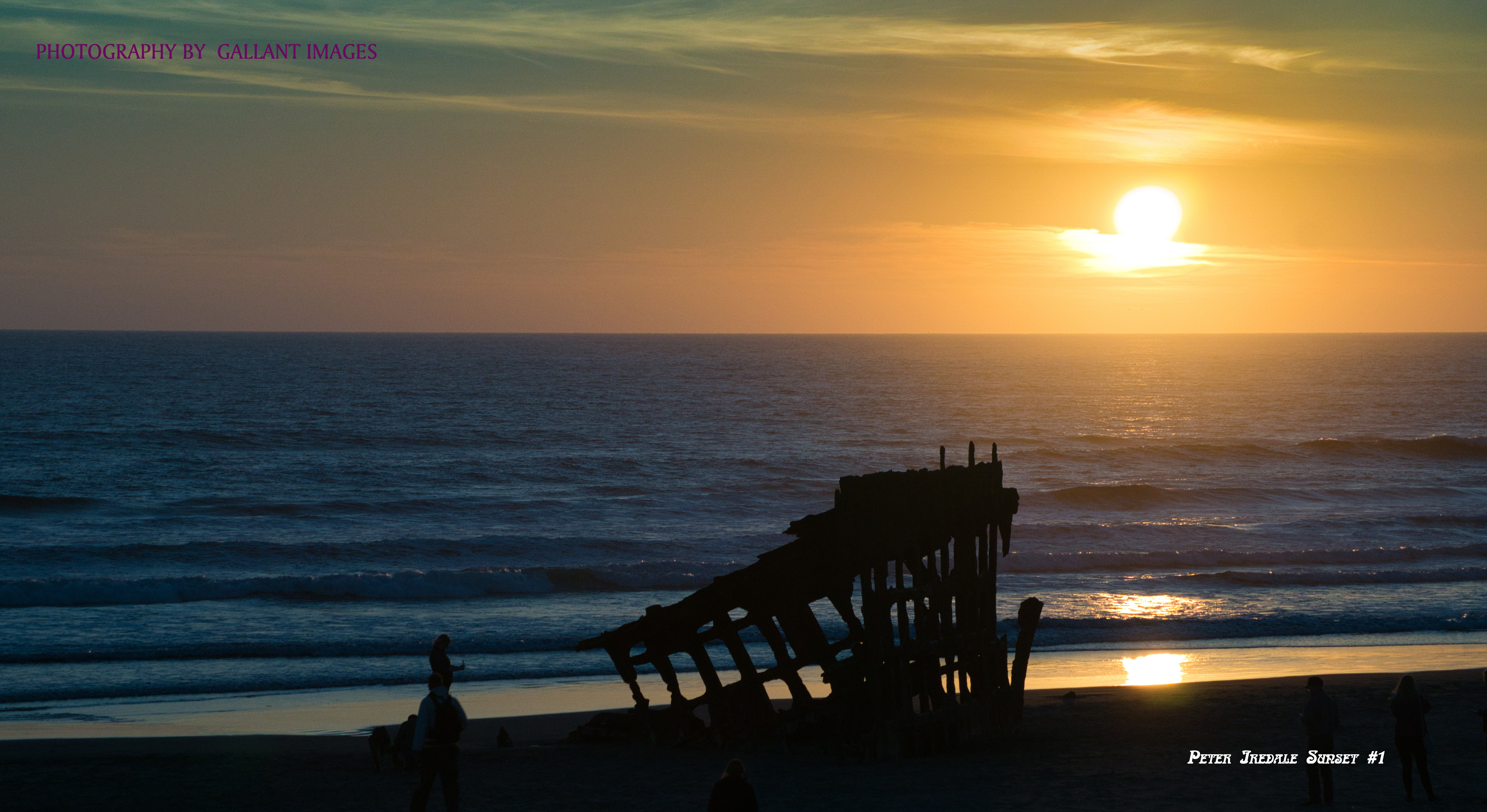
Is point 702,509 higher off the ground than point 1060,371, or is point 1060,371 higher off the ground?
point 1060,371

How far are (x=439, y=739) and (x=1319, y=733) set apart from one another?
8888 mm

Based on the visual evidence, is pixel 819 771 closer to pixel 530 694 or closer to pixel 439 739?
pixel 439 739

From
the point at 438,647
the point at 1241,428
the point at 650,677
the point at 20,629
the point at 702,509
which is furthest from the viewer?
the point at 1241,428

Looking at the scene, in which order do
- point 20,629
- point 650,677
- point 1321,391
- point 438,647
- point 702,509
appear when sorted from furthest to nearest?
point 1321,391, point 702,509, point 20,629, point 650,677, point 438,647

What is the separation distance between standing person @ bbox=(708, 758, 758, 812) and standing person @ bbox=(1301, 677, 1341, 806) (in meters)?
6.34

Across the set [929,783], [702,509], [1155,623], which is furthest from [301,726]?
[702,509]

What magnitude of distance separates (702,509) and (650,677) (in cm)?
2254

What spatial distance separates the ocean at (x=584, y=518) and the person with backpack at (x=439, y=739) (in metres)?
10.3

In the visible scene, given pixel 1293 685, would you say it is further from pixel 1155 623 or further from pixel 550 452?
pixel 550 452

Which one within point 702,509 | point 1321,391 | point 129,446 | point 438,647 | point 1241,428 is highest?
point 1321,391

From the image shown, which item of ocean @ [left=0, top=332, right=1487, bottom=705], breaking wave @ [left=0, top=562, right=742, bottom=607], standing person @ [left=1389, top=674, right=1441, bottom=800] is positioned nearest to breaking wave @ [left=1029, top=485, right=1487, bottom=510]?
ocean @ [left=0, top=332, right=1487, bottom=705]

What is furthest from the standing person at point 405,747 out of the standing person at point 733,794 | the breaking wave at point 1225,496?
the breaking wave at point 1225,496

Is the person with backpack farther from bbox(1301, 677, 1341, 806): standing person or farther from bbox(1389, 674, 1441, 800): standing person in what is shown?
bbox(1389, 674, 1441, 800): standing person

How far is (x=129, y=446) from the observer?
198 ft
